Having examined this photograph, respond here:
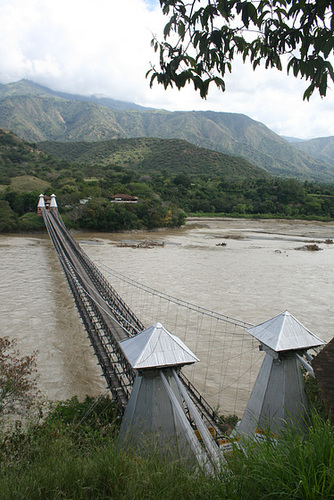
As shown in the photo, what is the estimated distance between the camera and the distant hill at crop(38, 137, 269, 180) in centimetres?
8512

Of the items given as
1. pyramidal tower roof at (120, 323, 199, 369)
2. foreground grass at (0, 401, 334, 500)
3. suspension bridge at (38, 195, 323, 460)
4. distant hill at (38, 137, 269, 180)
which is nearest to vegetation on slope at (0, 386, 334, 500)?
foreground grass at (0, 401, 334, 500)

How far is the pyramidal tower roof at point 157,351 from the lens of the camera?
4.23 meters

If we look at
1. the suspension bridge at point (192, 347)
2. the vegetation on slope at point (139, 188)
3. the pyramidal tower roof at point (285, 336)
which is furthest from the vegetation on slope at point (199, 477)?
the vegetation on slope at point (139, 188)

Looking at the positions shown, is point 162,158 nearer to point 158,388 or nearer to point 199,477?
point 158,388

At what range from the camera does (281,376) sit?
4.59 meters

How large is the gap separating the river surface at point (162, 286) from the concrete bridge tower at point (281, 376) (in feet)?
6.91

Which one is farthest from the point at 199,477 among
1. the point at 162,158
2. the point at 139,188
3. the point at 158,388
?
the point at 162,158

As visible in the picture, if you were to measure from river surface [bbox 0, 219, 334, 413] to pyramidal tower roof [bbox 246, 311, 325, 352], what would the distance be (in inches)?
99.7

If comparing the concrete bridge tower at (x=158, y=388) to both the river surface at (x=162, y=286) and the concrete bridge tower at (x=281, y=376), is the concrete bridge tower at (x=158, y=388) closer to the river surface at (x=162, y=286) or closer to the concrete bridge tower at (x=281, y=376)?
the concrete bridge tower at (x=281, y=376)

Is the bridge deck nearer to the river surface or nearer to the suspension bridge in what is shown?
the suspension bridge

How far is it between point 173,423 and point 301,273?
16.4 m

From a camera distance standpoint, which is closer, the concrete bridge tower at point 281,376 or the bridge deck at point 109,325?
the concrete bridge tower at point 281,376

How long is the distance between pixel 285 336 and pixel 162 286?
A: 10.8 metres

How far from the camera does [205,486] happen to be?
1893 millimetres
